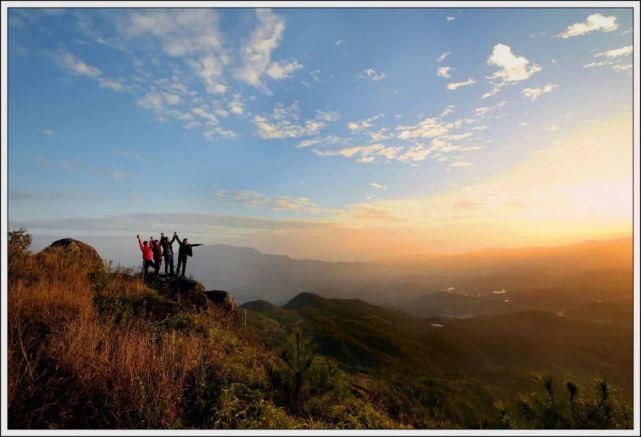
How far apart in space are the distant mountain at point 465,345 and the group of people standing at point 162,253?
68.6 metres

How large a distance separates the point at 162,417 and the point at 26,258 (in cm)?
808

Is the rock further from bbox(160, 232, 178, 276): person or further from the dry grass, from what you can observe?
the dry grass

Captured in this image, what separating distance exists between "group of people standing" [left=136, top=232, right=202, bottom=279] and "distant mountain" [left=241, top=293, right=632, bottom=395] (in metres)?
68.6

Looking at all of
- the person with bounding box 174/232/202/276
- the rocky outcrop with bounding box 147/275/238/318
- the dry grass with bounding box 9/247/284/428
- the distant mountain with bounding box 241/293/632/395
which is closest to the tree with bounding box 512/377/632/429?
the dry grass with bounding box 9/247/284/428

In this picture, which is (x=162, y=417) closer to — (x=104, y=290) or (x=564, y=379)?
(x=104, y=290)

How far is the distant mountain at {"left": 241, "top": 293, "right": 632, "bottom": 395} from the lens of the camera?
101 m

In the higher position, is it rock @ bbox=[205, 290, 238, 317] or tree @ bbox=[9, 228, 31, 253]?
tree @ bbox=[9, 228, 31, 253]

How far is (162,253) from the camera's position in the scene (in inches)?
704

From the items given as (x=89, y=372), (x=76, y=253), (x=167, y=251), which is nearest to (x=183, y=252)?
(x=167, y=251)

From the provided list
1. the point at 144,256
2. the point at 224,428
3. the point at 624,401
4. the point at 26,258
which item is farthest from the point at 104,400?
the point at 144,256

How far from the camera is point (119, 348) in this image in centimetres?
645

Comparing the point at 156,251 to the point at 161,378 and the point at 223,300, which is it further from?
the point at 161,378

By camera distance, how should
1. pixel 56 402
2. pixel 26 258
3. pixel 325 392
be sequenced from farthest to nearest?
pixel 26 258
pixel 325 392
pixel 56 402

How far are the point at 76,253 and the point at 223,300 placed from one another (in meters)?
6.18
